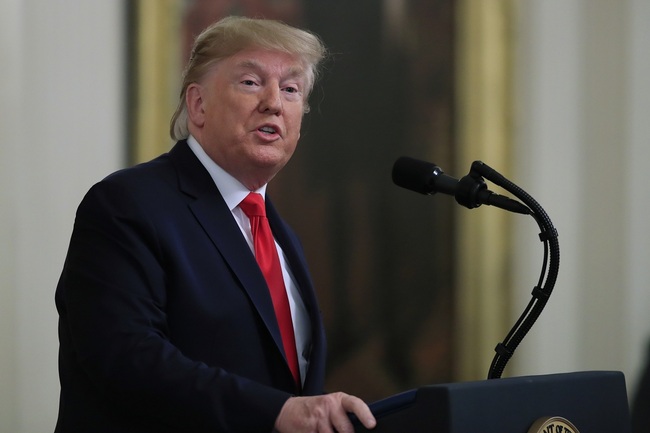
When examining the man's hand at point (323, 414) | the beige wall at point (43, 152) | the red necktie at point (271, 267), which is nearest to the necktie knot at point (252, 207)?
the red necktie at point (271, 267)

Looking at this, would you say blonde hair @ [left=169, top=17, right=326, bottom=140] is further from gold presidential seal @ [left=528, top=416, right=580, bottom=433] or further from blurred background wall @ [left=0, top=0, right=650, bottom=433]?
gold presidential seal @ [left=528, top=416, right=580, bottom=433]

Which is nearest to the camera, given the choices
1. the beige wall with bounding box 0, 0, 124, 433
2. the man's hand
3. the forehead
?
the man's hand

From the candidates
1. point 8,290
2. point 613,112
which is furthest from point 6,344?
point 613,112

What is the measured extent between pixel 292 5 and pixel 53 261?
1249 millimetres

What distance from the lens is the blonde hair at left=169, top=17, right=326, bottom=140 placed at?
217cm

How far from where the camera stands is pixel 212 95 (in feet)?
7.25

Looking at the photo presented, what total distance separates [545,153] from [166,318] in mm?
2294

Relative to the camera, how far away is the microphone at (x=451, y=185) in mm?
1693

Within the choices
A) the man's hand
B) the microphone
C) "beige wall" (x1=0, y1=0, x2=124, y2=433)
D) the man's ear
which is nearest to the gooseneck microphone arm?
the microphone

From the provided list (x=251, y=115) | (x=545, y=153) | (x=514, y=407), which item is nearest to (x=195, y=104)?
(x=251, y=115)

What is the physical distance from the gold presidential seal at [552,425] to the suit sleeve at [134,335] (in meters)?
0.43

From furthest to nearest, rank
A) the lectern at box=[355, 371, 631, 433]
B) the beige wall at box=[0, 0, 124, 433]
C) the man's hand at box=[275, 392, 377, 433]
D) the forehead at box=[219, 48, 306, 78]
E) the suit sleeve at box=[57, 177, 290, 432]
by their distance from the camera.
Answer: the beige wall at box=[0, 0, 124, 433] → the forehead at box=[219, 48, 306, 78] → the suit sleeve at box=[57, 177, 290, 432] → the man's hand at box=[275, 392, 377, 433] → the lectern at box=[355, 371, 631, 433]

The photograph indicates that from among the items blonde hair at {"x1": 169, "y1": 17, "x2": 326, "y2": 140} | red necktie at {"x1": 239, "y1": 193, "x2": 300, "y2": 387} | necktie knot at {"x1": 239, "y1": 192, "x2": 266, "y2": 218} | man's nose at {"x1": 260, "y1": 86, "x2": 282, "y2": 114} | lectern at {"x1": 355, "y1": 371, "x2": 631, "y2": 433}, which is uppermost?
blonde hair at {"x1": 169, "y1": 17, "x2": 326, "y2": 140}

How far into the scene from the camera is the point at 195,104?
2264mm
